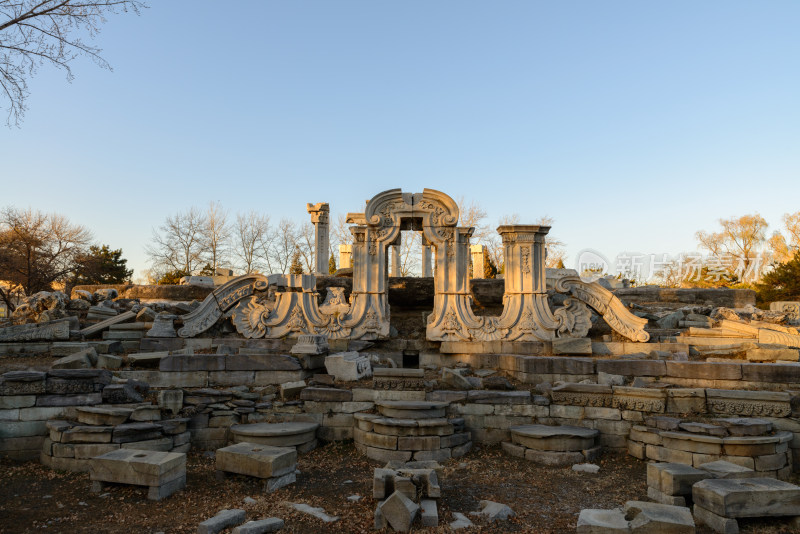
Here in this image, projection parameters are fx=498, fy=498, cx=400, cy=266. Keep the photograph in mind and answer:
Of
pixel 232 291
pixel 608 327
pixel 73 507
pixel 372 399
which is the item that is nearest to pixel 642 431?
pixel 372 399

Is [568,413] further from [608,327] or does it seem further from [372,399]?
[608,327]

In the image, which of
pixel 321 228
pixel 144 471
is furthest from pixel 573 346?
pixel 321 228

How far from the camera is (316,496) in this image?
5168 mm

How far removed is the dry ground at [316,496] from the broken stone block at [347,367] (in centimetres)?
155

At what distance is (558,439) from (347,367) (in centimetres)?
326

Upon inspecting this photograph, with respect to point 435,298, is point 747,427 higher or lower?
lower

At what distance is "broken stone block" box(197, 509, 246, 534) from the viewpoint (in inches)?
164

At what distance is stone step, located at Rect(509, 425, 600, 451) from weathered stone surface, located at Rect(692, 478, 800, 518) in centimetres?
198

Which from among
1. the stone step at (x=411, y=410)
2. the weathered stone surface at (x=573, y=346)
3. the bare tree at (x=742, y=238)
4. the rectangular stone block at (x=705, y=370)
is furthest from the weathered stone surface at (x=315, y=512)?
the bare tree at (x=742, y=238)

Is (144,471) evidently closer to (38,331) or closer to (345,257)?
(38,331)

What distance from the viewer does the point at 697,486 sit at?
14.8ft

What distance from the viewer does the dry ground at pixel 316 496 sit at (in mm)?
4469

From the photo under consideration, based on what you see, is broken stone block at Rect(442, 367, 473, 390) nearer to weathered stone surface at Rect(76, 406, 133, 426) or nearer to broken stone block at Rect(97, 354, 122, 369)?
weathered stone surface at Rect(76, 406, 133, 426)

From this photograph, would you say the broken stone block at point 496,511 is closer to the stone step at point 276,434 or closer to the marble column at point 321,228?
the stone step at point 276,434
